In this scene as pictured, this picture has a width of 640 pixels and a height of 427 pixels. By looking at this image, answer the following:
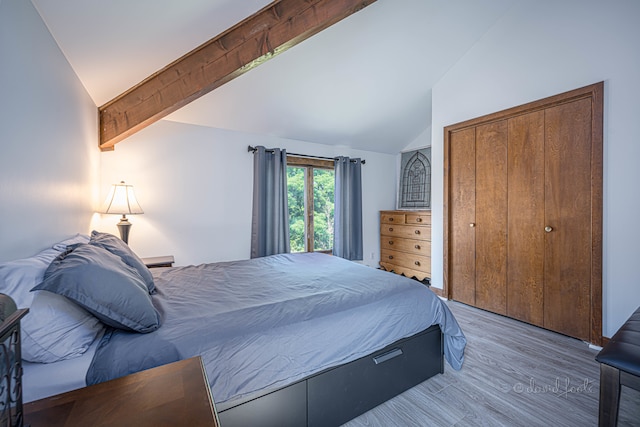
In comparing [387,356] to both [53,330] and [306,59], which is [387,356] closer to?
[53,330]

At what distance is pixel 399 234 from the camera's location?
4414 mm

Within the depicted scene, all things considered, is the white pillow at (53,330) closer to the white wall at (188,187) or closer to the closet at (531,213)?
the white wall at (188,187)

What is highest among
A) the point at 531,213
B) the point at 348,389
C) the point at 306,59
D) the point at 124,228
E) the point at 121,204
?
the point at 306,59

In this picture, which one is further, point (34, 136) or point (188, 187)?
point (188, 187)

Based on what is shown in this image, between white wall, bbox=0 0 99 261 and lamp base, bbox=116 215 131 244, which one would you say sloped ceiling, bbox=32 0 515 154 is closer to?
white wall, bbox=0 0 99 261

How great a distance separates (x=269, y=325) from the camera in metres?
1.29

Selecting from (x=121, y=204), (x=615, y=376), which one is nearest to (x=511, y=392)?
(x=615, y=376)

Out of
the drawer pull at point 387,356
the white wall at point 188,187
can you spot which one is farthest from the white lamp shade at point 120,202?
the drawer pull at point 387,356

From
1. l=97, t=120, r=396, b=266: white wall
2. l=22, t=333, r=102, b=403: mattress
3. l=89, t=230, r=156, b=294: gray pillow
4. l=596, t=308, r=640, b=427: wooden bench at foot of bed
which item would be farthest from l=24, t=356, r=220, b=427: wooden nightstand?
l=97, t=120, r=396, b=266: white wall

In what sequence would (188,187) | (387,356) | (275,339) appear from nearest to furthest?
(275,339) < (387,356) < (188,187)

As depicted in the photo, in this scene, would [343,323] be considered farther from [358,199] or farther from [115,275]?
[358,199]

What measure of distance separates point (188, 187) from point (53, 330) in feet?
8.18

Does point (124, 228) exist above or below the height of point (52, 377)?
above

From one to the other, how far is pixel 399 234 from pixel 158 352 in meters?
3.86
